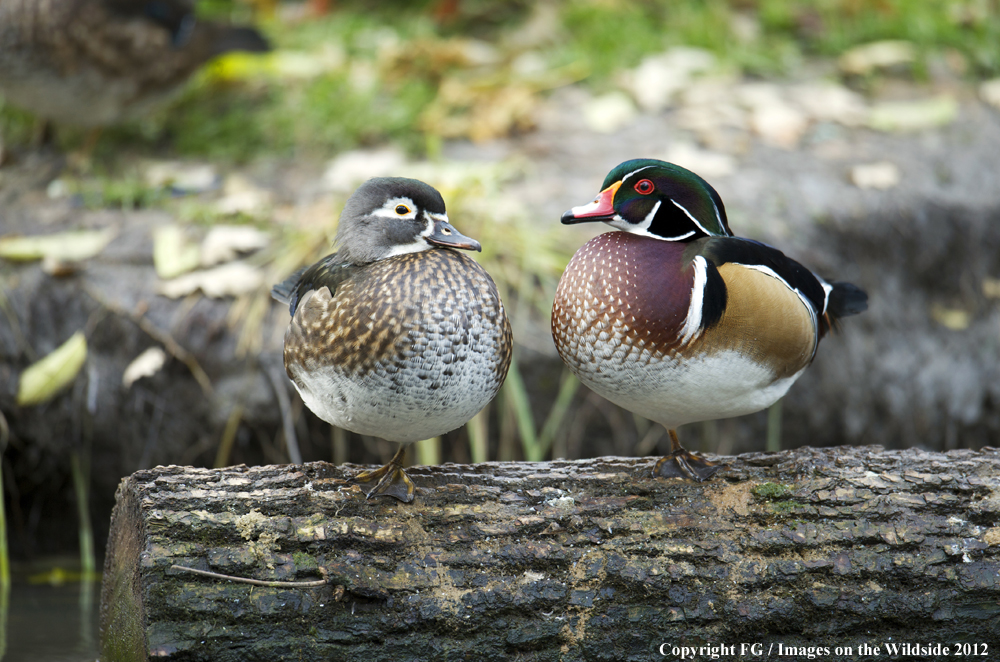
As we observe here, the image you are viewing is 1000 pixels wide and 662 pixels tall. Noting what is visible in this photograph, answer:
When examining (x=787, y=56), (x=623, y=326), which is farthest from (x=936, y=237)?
(x=623, y=326)

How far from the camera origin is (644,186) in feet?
7.50

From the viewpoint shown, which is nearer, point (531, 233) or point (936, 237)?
point (531, 233)

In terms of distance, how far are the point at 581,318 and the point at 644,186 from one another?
36cm

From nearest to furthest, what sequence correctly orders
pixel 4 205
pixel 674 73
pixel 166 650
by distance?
1. pixel 166 650
2. pixel 4 205
3. pixel 674 73

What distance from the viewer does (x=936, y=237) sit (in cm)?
423

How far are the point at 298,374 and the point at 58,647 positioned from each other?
1444 millimetres

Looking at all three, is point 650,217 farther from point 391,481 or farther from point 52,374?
point 52,374

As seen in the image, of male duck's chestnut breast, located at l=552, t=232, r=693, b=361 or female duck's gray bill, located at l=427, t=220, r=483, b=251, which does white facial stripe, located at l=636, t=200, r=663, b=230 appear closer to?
male duck's chestnut breast, located at l=552, t=232, r=693, b=361

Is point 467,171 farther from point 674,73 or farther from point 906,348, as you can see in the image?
point 906,348

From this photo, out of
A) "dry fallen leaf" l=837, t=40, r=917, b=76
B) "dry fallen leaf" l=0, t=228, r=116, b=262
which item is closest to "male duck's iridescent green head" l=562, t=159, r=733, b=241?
"dry fallen leaf" l=0, t=228, r=116, b=262

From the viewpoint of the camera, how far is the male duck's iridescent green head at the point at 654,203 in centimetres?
228

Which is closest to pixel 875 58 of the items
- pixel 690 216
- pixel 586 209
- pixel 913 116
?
pixel 913 116

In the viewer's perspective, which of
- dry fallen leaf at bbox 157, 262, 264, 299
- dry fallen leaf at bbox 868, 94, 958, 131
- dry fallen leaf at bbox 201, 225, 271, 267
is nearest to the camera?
dry fallen leaf at bbox 157, 262, 264, 299

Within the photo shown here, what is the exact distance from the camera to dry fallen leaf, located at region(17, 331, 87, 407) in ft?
11.3
